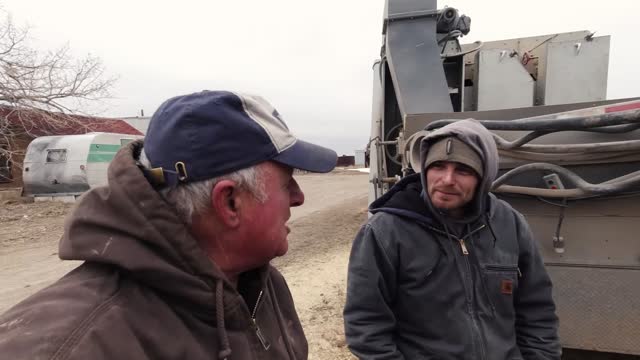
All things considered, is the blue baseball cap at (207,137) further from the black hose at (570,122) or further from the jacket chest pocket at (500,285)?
the black hose at (570,122)

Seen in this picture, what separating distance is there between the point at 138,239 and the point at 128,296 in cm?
12

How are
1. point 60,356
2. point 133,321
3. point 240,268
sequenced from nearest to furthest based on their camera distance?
1. point 60,356
2. point 133,321
3. point 240,268

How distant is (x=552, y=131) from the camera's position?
196cm

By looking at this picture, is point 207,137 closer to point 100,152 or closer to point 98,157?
point 98,157

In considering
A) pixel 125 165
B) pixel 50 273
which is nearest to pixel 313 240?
pixel 50 273

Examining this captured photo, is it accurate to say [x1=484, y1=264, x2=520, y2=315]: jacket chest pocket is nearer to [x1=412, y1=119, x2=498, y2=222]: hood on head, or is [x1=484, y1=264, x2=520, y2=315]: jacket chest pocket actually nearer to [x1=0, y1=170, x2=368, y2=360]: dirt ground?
[x1=412, y1=119, x2=498, y2=222]: hood on head

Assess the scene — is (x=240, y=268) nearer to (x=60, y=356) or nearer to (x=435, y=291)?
(x=60, y=356)

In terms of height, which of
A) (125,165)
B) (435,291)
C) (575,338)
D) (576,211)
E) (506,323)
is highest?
(125,165)

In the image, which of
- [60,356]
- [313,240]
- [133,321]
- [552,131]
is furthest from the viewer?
[313,240]

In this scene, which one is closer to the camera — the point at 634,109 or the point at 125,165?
the point at 125,165

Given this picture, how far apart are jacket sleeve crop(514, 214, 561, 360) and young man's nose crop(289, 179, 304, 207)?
1169mm

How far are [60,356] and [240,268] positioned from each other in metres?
0.47

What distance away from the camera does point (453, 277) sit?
1668mm

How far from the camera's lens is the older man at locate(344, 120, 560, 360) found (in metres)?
1.65
